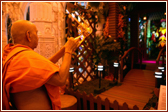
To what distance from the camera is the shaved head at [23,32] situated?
104cm

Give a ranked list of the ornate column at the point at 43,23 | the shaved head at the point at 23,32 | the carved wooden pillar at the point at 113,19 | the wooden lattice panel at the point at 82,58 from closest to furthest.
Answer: the shaved head at the point at 23,32 → the ornate column at the point at 43,23 → the wooden lattice panel at the point at 82,58 → the carved wooden pillar at the point at 113,19

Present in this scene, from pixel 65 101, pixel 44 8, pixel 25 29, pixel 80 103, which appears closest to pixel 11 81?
pixel 25 29

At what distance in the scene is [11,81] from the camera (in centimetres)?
92

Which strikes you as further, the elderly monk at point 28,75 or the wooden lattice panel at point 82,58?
the wooden lattice panel at point 82,58

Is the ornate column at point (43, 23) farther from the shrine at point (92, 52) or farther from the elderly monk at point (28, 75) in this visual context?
the elderly monk at point (28, 75)

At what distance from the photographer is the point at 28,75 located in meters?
0.90

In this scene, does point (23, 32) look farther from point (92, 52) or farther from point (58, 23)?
point (92, 52)

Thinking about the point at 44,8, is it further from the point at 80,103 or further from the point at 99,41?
the point at 99,41

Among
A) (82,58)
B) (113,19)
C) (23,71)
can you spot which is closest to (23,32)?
(23,71)

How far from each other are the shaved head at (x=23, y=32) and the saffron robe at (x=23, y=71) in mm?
88

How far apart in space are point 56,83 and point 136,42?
321 inches

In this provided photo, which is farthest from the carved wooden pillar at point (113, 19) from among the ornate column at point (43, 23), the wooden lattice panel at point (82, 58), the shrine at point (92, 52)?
the ornate column at point (43, 23)

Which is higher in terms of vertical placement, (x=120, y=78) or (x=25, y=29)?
(x=25, y=29)

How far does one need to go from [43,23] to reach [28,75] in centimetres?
275
